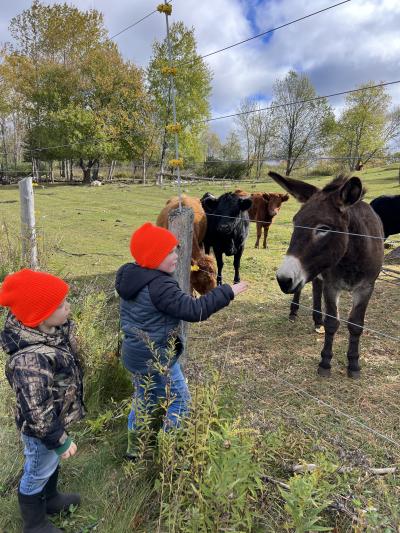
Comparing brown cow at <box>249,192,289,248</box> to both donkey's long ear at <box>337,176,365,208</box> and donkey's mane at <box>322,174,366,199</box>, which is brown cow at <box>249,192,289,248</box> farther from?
donkey's long ear at <box>337,176,365,208</box>

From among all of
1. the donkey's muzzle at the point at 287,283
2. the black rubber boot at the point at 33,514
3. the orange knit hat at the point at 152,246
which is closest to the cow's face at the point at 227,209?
the donkey's muzzle at the point at 287,283

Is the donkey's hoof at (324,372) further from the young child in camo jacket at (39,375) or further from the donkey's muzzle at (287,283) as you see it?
the young child in camo jacket at (39,375)

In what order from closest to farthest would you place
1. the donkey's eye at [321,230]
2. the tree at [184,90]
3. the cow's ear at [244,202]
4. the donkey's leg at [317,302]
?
the donkey's eye at [321,230] → the donkey's leg at [317,302] → the cow's ear at [244,202] → the tree at [184,90]

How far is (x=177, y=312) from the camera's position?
2311mm

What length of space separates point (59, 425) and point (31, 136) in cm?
3727

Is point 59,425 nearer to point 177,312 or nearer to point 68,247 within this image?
point 177,312

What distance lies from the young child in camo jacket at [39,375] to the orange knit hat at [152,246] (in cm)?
58

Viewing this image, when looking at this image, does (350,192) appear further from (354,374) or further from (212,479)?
(212,479)

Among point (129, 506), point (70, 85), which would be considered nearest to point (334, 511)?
point (129, 506)

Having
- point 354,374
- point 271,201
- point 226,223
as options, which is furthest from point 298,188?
point 271,201

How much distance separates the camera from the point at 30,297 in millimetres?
1906

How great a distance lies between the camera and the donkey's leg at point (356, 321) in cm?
390

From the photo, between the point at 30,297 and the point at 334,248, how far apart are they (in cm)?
264

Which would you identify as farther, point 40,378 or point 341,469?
point 341,469
